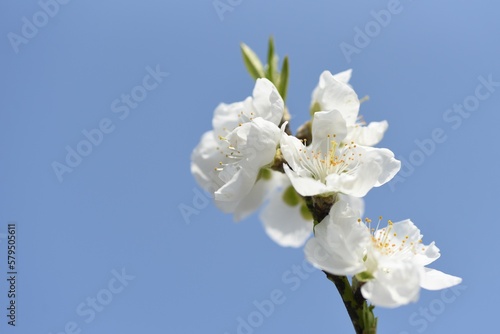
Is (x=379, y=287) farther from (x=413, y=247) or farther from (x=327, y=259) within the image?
(x=413, y=247)

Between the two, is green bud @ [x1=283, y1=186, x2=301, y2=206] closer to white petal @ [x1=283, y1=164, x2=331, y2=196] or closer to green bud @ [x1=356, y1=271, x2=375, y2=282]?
white petal @ [x1=283, y1=164, x2=331, y2=196]

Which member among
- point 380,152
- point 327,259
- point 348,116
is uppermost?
point 348,116

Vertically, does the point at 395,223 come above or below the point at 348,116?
below

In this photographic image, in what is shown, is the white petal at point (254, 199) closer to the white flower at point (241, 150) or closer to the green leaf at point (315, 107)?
the white flower at point (241, 150)

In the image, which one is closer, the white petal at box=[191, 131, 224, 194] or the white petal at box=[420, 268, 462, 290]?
the white petal at box=[420, 268, 462, 290]

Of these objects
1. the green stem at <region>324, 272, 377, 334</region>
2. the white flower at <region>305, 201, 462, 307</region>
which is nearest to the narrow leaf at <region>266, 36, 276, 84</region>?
the white flower at <region>305, 201, 462, 307</region>

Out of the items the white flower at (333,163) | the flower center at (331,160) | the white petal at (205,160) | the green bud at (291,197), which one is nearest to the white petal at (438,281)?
the white flower at (333,163)

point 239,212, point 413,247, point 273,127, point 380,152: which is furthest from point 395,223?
point 239,212

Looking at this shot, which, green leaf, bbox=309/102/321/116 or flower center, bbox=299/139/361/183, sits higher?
green leaf, bbox=309/102/321/116
